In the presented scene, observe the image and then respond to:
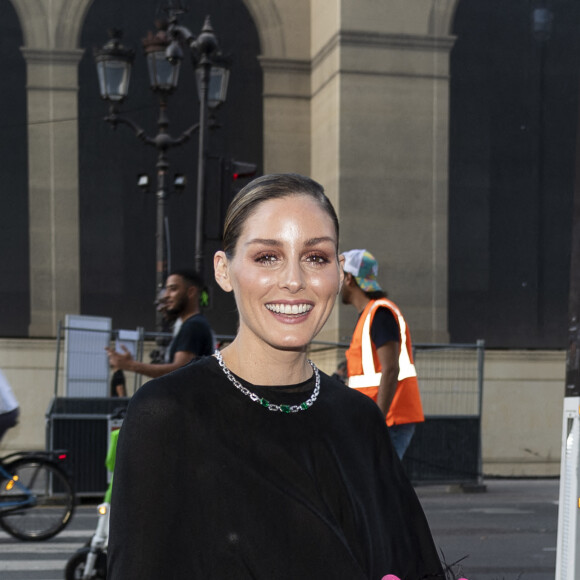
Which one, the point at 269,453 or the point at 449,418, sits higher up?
the point at 269,453

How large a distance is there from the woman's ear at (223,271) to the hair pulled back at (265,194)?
62 millimetres

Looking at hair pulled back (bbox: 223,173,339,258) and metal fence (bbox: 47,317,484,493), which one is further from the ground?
hair pulled back (bbox: 223,173,339,258)

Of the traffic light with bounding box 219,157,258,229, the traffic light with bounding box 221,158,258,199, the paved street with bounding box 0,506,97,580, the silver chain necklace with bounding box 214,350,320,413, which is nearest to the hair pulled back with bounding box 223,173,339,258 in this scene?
the silver chain necklace with bounding box 214,350,320,413

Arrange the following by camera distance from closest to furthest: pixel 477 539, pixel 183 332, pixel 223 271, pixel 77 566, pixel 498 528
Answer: pixel 223 271 < pixel 77 566 < pixel 183 332 < pixel 477 539 < pixel 498 528

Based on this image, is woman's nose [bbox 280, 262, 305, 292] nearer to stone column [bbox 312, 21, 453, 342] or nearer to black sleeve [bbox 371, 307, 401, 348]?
black sleeve [bbox 371, 307, 401, 348]

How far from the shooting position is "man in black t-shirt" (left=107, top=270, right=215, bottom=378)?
7609 millimetres

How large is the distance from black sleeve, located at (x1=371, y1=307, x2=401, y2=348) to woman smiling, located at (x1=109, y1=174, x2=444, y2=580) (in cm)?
446

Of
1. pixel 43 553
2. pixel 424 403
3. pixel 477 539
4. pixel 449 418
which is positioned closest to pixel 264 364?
pixel 43 553

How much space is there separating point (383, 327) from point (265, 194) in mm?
4684

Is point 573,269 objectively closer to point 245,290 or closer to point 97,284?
point 245,290

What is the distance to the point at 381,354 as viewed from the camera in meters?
6.62

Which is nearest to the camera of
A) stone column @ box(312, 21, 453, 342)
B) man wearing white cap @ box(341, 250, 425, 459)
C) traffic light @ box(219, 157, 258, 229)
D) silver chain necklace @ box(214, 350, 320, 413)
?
silver chain necklace @ box(214, 350, 320, 413)

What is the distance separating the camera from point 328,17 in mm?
19344

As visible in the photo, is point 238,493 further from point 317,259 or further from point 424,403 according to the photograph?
point 424,403
